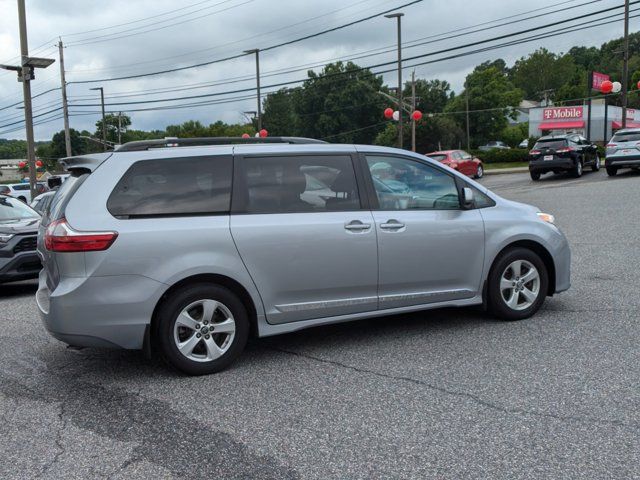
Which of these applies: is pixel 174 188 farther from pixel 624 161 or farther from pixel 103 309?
pixel 624 161

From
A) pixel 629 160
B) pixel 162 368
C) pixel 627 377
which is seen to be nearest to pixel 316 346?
pixel 162 368

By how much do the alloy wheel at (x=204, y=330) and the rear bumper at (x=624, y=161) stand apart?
21.0 meters

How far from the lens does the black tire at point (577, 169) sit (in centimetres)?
2367

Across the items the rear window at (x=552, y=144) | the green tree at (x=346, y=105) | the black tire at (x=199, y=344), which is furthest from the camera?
the green tree at (x=346, y=105)

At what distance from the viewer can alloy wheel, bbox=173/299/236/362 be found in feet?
15.0

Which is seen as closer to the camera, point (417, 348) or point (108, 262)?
point (108, 262)

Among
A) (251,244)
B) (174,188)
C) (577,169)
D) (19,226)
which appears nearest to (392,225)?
(251,244)

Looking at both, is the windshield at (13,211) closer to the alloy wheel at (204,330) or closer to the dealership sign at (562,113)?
the alloy wheel at (204,330)

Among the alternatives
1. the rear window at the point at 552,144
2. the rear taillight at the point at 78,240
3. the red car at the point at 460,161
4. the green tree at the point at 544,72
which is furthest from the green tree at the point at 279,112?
the rear taillight at the point at 78,240

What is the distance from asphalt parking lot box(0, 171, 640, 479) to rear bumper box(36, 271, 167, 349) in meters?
0.41

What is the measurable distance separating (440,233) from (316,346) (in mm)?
1480

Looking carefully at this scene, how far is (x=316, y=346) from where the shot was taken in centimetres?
537

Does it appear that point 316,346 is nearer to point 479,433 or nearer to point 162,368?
point 162,368

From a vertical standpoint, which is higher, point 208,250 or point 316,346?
point 208,250
